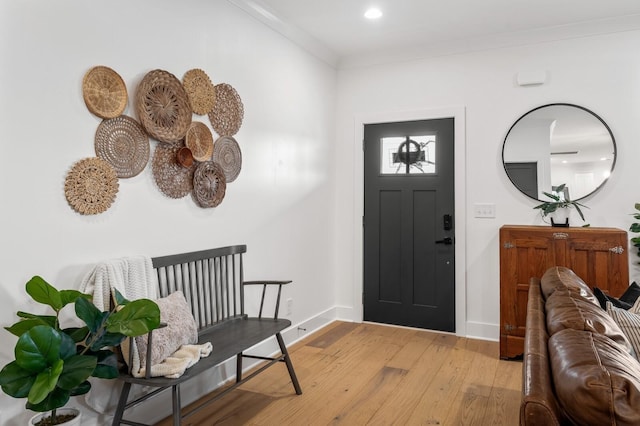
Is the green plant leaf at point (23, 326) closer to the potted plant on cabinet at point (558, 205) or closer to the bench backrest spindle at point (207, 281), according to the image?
the bench backrest spindle at point (207, 281)

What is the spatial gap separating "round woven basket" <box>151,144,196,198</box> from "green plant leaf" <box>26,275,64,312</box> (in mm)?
942

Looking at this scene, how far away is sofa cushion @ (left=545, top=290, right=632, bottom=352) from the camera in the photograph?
1.40 meters

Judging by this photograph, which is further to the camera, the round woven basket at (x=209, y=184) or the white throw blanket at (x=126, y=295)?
the round woven basket at (x=209, y=184)

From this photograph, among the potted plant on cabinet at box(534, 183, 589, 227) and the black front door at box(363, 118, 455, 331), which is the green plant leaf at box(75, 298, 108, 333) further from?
the potted plant on cabinet at box(534, 183, 589, 227)

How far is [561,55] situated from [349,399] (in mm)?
3290

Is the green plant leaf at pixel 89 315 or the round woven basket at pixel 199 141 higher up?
the round woven basket at pixel 199 141

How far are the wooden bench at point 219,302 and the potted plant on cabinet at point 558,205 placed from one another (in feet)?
7.67

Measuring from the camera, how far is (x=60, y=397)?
1.63m

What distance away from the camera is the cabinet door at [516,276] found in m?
3.46

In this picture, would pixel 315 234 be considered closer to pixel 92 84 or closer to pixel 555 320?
pixel 92 84

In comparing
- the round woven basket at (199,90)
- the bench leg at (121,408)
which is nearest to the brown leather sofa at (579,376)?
the bench leg at (121,408)

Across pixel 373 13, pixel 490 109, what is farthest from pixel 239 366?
pixel 490 109

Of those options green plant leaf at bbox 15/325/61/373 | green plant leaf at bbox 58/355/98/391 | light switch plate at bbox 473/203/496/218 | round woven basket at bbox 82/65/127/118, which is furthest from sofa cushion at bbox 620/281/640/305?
round woven basket at bbox 82/65/127/118

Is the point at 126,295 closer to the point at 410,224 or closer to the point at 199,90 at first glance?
the point at 199,90
